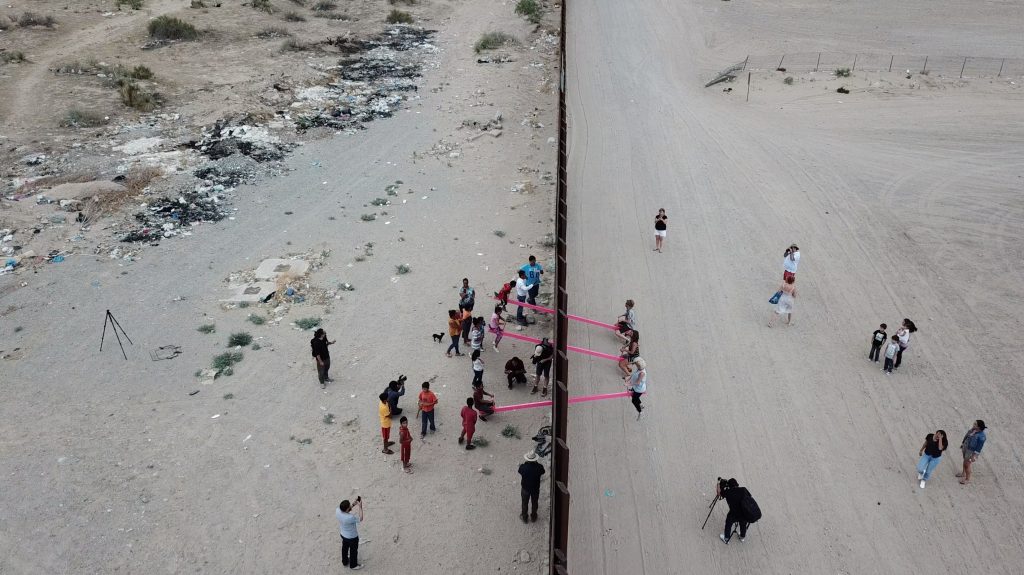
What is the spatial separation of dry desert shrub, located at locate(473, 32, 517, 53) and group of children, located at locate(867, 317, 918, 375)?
23.3 m

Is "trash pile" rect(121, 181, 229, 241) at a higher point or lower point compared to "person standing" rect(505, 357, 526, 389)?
higher

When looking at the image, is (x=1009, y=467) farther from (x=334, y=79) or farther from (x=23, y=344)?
(x=334, y=79)

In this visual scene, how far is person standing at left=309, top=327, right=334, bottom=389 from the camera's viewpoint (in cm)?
1168

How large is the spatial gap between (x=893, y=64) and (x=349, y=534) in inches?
1168

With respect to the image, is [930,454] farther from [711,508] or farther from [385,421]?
[385,421]

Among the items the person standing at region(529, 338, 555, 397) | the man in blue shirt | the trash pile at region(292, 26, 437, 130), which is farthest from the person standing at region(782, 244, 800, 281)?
the trash pile at region(292, 26, 437, 130)

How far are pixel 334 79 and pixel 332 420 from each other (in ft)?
62.0

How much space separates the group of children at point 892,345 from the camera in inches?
475

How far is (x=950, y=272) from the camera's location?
15539 millimetres

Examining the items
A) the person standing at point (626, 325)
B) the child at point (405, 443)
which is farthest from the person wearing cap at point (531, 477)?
the person standing at point (626, 325)

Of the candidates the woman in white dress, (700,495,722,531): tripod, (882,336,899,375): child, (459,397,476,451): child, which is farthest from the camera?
the woman in white dress

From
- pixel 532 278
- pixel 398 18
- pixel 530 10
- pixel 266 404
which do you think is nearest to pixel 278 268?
pixel 266 404

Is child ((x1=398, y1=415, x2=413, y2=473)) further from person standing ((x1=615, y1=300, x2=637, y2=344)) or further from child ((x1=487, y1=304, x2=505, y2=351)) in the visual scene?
person standing ((x1=615, y1=300, x2=637, y2=344))

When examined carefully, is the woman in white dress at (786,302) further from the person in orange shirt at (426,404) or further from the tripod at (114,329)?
the tripod at (114,329)
